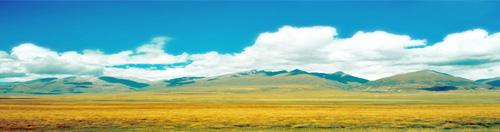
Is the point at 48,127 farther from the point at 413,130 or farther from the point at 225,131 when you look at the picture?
the point at 413,130

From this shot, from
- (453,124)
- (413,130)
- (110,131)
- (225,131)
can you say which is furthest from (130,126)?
(453,124)

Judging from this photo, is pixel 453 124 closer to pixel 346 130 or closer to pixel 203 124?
pixel 346 130

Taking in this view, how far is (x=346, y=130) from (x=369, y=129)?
276 centimetres

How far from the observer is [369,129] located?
112 ft

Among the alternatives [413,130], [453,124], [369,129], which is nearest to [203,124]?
[369,129]

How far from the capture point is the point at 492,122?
129ft

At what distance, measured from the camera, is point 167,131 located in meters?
32.6

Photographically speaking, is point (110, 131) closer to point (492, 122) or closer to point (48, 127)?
point (48, 127)

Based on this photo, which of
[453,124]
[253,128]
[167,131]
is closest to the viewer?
[167,131]

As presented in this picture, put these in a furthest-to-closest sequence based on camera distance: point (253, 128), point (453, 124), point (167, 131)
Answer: point (453, 124) < point (253, 128) < point (167, 131)

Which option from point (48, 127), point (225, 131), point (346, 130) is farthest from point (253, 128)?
point (48, 127)

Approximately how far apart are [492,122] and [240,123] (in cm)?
3049

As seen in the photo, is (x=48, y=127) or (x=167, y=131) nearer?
(x=167, y=131)

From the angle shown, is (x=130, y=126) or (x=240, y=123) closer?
(x=130, y=126)
